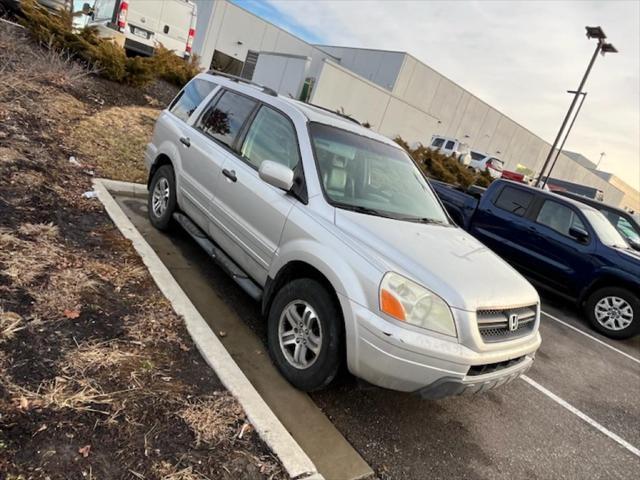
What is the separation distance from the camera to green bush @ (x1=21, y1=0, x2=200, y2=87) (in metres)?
8.97

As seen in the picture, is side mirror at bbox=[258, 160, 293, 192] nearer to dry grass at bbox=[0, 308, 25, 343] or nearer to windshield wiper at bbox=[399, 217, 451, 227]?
windshield wiper at bbox=[399, 217, 451, 227]

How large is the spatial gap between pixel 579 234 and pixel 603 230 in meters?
0.54

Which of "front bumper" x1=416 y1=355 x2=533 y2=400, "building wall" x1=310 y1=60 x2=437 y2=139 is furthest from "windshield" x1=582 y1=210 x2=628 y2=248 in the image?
"building wall" x1=310 y1=60 x2=437 y2=139

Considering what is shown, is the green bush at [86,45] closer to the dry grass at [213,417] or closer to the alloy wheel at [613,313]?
the dry grass at [213,417]

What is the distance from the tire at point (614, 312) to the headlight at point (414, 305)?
5434 millimetres

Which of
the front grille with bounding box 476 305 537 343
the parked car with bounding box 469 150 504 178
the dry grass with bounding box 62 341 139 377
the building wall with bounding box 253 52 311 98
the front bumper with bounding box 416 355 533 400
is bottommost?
the dry grass with bounding box 62 341 139 377

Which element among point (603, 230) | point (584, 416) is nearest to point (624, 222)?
point (603, 230)

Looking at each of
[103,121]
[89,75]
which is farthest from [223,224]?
[89,75]

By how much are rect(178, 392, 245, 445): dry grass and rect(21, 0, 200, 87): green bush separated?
870 cm

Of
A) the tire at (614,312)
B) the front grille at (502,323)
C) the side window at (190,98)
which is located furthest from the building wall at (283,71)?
the front grille at (502,323)

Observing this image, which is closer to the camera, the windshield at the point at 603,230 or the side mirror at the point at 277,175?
the side mirror at the point at 277,175

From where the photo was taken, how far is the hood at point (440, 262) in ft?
9.11

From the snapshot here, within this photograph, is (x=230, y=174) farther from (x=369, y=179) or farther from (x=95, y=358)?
(x=95, y=358)

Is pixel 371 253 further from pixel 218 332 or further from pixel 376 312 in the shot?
pixel 218 332
